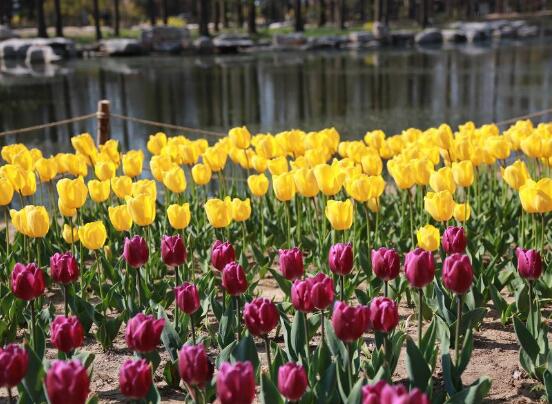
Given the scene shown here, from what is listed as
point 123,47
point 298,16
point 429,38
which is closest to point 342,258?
point 123,47

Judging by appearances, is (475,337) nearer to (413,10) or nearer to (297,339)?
(297,339)

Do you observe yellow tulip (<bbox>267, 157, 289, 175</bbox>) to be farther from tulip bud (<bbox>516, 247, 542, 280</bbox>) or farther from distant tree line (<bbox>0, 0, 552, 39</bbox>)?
distant tree line (<bbox>0, 0, 552, 39</bbox>)

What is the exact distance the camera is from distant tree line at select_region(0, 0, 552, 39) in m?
47.8

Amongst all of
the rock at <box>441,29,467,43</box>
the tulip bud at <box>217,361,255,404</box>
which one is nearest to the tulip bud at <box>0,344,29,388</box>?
the tulip bud at <box>217,361,255,404</box>

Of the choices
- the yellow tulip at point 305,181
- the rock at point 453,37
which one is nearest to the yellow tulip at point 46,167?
the yellow tulip at point 305,181

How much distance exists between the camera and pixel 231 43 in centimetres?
3922

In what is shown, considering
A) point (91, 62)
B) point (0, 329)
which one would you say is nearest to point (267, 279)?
point (0, 329)

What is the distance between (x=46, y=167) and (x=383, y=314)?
112 inches

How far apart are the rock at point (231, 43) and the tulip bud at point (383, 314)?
1453 inches

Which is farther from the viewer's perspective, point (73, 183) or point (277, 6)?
point (277, 6)

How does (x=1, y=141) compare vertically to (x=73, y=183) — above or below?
below

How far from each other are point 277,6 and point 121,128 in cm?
6649

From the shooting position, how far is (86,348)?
384cm

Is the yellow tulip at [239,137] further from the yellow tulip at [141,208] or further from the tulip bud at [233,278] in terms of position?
the tulip bud at [233,278]
